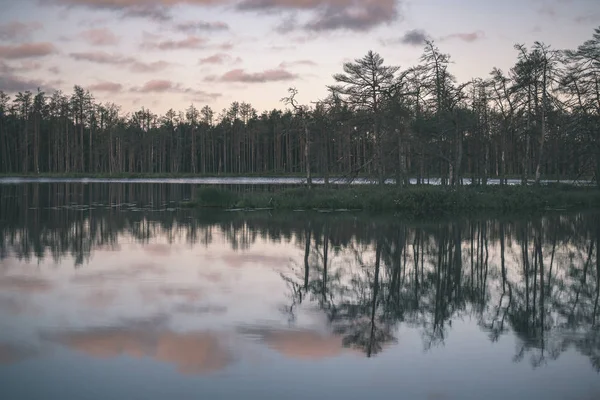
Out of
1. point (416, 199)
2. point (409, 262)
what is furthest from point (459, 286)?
point (416, 199)

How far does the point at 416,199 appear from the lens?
3731 cm

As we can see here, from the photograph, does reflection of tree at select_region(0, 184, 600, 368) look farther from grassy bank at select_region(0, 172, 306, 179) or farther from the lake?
grassy bank at select_region(0, 172, 306, 179)

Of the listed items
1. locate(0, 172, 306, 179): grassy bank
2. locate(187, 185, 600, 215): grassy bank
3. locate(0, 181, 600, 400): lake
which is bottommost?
locate(0, 181, 600, 400): lake

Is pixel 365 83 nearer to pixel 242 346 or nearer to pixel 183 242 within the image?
pixel 183 242

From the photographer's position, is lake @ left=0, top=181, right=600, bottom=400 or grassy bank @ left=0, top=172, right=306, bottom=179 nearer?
lake @ left=0, top=181, right=600, bottom=400

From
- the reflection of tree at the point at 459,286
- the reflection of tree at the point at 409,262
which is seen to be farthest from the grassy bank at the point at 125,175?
the reflection of tree at the point at 459,286

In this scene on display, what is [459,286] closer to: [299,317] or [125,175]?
[299,317]

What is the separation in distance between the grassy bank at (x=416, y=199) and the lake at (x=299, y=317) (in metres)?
13.1

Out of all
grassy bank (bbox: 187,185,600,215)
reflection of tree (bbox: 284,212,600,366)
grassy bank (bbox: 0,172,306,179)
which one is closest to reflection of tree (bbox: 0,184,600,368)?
reflection of tree (bbox: 284,212,600,366)

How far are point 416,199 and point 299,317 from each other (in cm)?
2636

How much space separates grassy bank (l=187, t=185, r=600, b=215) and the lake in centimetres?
1306

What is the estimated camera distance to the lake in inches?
332

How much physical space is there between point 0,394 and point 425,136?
37335 millimetres

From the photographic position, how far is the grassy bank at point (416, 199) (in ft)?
124
